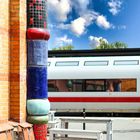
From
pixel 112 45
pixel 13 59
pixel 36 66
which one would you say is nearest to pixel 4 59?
pixel 13 59

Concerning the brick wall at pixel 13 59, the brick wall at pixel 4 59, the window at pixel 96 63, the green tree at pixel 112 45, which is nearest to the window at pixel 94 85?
the window at pixel 96 63

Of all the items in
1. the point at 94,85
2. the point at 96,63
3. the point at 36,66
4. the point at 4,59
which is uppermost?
the point at 96,63

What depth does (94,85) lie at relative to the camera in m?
27.9

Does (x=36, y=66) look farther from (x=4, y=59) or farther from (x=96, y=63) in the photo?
(x=96, y=63)

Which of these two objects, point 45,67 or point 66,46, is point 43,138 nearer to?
point 45,67

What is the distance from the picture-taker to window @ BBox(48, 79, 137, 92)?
27.7 m

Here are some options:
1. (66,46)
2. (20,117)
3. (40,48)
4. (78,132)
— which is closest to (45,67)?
(40,48)

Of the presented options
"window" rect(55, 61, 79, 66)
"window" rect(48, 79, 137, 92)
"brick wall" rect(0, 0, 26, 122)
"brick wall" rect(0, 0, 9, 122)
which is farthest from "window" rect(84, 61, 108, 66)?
"brick wall" rect(0, 0, 9, 122)

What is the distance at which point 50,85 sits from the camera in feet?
93.3

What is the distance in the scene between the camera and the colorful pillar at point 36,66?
30.6 ft

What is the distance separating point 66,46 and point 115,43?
368 inches

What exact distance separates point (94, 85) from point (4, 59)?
1929 centimetres

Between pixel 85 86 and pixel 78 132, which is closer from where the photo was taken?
pixel 78 132

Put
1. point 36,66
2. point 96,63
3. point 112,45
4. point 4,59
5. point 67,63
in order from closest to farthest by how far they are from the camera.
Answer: point 4,59 < point 36,66 < point 96,63 < point 67,63 < point 112,45
